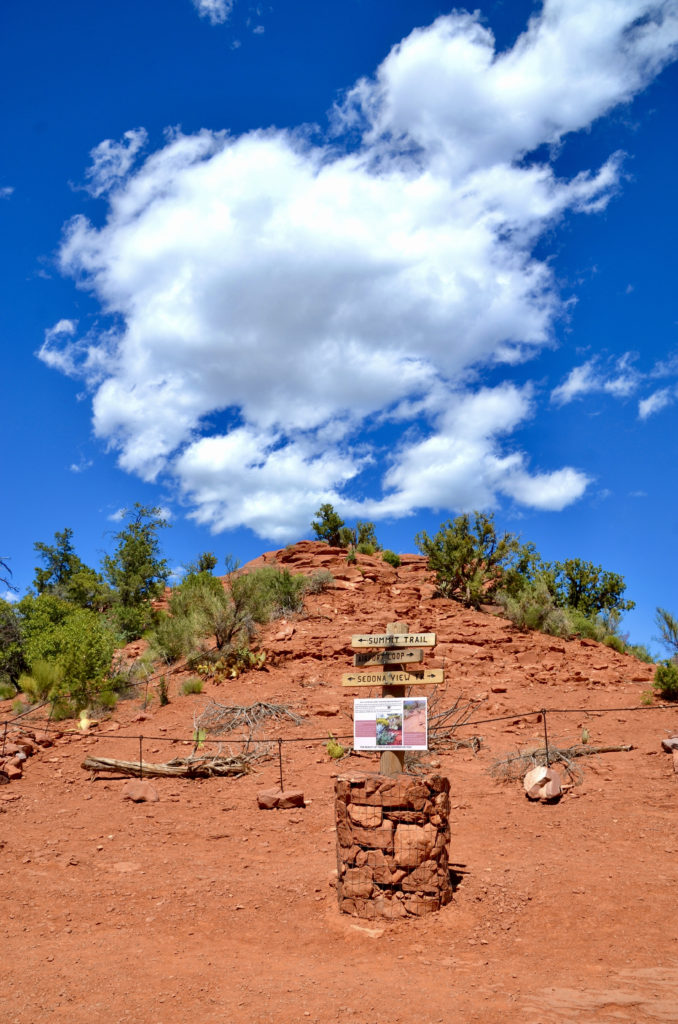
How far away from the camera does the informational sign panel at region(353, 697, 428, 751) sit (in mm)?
7934

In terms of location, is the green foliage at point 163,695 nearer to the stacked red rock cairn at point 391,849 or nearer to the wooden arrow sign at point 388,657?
the wooden arrow sign at point 388,657

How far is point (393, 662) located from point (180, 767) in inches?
262

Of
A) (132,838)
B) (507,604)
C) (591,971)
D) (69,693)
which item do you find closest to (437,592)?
(507,604)

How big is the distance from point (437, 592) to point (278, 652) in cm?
841

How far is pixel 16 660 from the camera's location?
25062 mm

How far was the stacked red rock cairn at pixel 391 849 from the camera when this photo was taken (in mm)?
7516

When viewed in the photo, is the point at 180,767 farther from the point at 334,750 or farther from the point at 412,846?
the point at 412,846

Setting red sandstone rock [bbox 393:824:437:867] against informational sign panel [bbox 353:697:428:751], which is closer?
red sandstone rock [bbox 393:824:437:867]

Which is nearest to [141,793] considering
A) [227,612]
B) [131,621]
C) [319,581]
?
[227,612]

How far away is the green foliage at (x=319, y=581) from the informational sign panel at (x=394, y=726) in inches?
698

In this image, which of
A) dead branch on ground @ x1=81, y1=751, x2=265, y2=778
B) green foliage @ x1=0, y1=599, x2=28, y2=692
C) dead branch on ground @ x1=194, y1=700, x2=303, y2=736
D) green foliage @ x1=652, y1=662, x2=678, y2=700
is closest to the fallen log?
dead branch on ground @ x1=81, y1=751, x2=265, y2=778

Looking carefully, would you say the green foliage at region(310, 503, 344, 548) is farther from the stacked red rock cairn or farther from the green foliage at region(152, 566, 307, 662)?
the stacked red rock cairn

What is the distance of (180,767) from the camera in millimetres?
13195

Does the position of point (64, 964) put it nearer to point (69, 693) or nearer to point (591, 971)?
point (591, 971)
